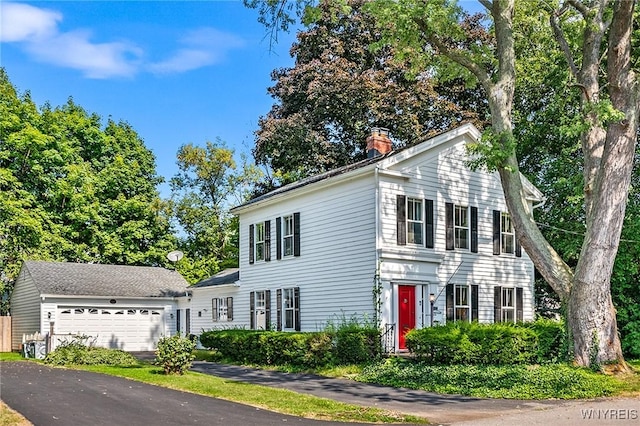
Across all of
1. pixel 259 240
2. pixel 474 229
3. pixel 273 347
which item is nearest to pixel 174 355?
pixel 273 347

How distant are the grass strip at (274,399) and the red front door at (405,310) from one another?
617cm

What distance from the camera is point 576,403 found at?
13.0 metres

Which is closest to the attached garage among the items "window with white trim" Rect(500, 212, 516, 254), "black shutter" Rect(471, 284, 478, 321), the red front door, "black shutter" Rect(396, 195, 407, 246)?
the red front door

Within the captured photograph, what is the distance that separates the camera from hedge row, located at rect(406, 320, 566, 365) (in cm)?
1688

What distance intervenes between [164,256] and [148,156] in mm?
Result: 7318

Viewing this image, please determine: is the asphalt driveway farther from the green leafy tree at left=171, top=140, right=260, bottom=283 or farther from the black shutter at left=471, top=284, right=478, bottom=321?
the green leafy tree at left=171, top=140, right=260, bottom=283

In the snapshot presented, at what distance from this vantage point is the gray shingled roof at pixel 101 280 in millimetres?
29547

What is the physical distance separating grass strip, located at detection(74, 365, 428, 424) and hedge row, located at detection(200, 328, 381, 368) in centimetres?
352

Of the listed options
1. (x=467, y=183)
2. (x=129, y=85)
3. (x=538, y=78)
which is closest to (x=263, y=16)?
(x=129, y=85)

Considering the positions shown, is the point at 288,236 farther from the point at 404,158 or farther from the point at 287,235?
the point at 404,158

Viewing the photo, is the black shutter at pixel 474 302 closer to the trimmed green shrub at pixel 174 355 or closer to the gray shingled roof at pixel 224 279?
the trimmed green shrub at pixel 174 355

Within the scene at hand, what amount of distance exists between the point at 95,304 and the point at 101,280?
173 centimetres

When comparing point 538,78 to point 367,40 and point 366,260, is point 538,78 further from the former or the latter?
point 366,260

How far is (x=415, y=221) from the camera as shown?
21.3 meters
